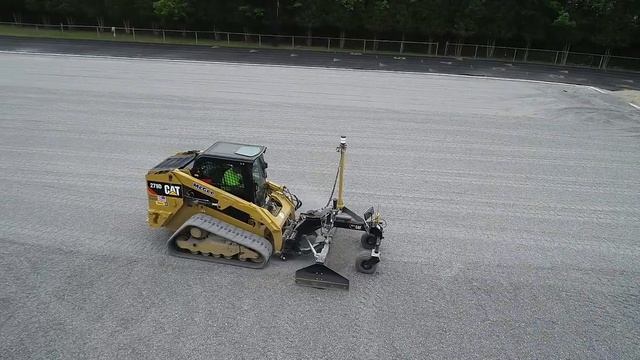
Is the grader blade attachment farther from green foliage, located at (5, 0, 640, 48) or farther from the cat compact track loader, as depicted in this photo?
green foliage, located at (5, 0, 640, 48)

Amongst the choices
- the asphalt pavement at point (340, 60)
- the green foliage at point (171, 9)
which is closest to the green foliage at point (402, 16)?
the green foliage at point (171, 9)

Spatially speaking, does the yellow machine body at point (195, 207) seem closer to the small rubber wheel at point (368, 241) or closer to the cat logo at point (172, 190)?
the cat logo at point (172, 190)

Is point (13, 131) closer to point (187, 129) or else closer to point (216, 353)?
point (187, 129)

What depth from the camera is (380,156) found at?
13789mm

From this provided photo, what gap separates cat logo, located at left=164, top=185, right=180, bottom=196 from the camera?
7887 millimetres

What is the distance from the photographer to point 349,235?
9047 mm

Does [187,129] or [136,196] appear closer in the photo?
[136,196]

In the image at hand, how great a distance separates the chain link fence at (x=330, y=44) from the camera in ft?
115

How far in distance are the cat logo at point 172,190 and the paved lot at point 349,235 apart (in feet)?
3.79

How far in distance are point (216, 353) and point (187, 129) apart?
10885 mm

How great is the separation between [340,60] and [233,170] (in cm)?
2626

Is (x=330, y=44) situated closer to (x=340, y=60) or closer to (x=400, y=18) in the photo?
(x=400, y=18)

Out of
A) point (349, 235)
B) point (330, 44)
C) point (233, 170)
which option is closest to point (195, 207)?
point (233, 170)

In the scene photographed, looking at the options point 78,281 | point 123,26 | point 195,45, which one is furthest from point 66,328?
point 123,26
